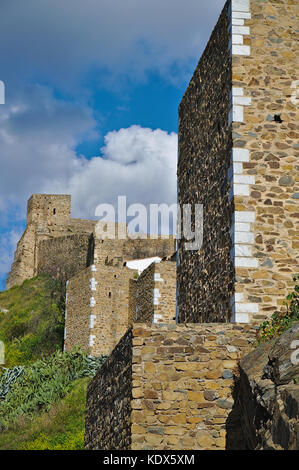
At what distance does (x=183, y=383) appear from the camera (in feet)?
28.1

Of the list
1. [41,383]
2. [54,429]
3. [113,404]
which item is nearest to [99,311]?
[41,383]

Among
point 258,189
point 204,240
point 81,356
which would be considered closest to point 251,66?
point 258,189

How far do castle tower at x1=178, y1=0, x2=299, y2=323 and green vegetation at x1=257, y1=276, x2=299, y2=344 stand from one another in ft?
0.63

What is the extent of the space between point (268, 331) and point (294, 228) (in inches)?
80.8

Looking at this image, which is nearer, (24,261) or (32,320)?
(32,320)

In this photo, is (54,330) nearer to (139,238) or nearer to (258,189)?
(139,238)

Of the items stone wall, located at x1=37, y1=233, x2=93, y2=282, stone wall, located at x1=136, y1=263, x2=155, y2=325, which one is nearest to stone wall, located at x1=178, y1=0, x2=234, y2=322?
stone wall, located at x1=136, y1=263, x2=155, y2=325

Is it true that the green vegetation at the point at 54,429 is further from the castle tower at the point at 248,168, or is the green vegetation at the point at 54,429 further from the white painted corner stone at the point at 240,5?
the white painted corner stone at the point at 240,5

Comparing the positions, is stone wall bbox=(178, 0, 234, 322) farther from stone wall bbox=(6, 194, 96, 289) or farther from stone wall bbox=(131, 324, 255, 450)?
stone wall bbox=(6, 194, 96, 289)

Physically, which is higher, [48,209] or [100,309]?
[48,209]

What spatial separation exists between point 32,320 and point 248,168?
25.4 metres

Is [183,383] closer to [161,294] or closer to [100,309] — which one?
[161,294]

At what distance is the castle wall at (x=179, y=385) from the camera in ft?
27.3

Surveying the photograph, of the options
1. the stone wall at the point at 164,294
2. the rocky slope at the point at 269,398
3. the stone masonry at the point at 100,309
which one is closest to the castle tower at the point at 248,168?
the rocky slope at the point at 269,398
